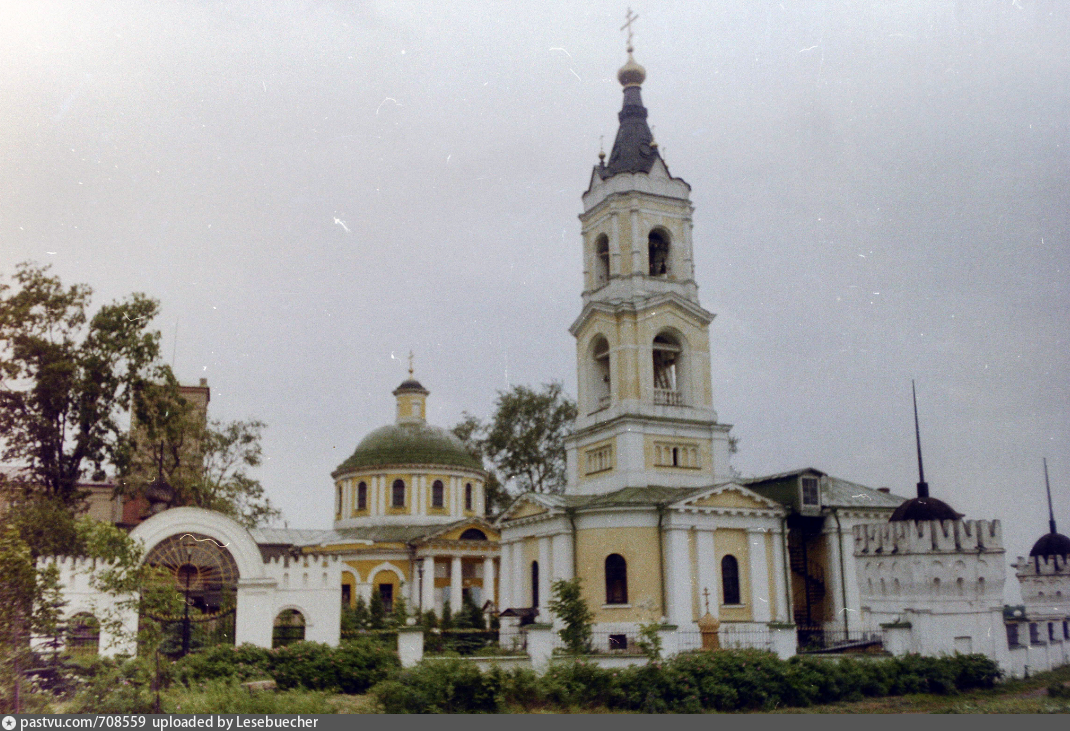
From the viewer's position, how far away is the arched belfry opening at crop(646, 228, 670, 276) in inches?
1199

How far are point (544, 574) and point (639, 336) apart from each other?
784 cm

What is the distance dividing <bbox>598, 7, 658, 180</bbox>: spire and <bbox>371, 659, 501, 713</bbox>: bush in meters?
18.6

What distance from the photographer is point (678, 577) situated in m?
25.3


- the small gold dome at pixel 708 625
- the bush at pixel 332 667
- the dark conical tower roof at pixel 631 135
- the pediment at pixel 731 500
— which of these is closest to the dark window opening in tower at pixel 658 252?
the dark conical tower roof at pixel 631 135

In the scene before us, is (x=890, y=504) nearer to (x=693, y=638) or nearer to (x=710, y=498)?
(x=710, y=498)

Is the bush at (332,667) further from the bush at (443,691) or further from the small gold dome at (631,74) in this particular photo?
the small gold dome at (631,74)

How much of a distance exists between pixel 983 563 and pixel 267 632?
58.7ft

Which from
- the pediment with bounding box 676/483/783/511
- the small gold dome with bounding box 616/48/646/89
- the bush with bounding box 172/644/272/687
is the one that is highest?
the small gold dome with bounding box 616/48/646/89

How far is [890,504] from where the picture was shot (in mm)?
29266

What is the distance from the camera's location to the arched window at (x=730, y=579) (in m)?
26.3

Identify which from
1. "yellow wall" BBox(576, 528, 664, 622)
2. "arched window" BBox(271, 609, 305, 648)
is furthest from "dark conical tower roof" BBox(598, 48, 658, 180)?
"arched window" BBox(271, 609, 305, 648)

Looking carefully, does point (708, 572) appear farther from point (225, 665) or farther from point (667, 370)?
point (225, 665)

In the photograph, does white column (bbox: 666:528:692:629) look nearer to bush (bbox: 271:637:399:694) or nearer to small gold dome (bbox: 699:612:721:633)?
small gold dome (bbox: 699:612:721:633)

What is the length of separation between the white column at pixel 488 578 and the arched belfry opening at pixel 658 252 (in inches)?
662
